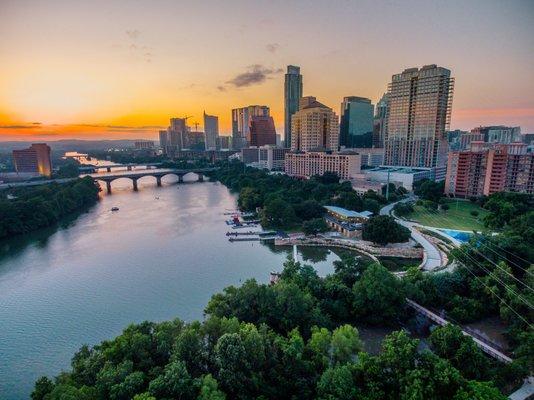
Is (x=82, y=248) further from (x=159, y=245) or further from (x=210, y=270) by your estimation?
(x=210, y=270)

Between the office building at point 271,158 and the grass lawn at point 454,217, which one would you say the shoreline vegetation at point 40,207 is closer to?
the office building at point 271,158

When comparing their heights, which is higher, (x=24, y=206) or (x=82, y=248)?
(x=24, y=206)

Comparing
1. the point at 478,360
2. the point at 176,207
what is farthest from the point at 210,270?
the point at 176,207

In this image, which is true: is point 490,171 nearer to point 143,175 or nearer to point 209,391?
point 209,391

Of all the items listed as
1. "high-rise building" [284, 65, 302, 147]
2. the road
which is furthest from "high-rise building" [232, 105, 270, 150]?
the road

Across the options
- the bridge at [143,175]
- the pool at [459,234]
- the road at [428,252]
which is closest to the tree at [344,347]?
the road at [428,252]

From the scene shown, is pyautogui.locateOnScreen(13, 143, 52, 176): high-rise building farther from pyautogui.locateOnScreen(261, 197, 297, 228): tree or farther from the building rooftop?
the building rooftop
